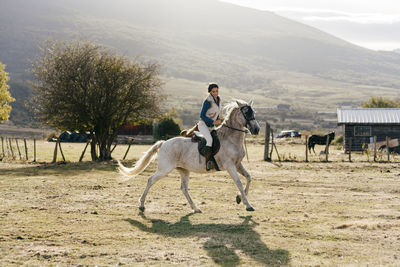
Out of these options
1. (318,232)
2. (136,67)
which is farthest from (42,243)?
(136,67)

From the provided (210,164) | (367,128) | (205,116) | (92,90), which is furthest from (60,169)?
(367,128)

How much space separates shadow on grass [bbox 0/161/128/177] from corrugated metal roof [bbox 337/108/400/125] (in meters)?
21.2

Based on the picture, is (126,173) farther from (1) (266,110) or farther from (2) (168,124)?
(1) (266,110)

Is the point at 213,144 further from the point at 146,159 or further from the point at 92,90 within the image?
the point at 92,90

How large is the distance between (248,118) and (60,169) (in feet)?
47.3

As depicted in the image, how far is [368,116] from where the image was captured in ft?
128

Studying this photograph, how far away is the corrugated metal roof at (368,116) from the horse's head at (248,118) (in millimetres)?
28888

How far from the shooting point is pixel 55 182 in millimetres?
17188

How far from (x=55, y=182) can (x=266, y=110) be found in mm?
101867

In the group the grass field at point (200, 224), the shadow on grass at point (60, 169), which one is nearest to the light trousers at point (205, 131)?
the grass field at point (200, 224)

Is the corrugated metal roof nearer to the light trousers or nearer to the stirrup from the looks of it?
the stirrup

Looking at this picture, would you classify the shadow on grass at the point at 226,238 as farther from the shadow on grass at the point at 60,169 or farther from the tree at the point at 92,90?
the tree at the point at 92,90

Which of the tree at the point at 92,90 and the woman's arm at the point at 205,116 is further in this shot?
the tree at the point at 92,90

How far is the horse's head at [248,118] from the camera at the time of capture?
10.5 meters
